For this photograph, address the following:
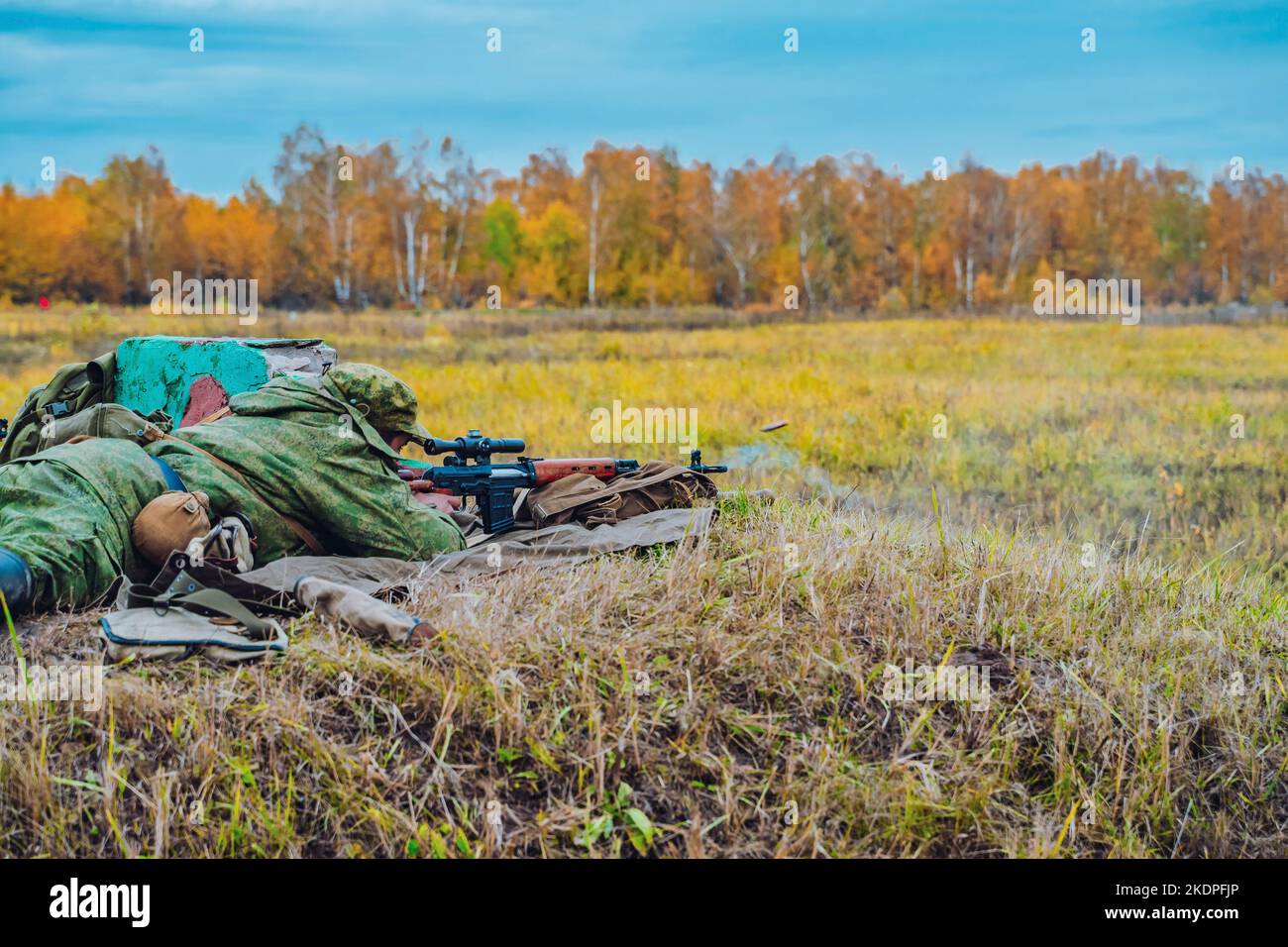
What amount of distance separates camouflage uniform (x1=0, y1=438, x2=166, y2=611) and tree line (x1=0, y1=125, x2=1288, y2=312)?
1701 inches

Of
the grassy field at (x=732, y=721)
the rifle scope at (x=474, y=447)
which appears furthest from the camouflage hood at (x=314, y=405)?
the grassy field at (x=732, y=721)

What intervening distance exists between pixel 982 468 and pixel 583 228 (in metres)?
46.1

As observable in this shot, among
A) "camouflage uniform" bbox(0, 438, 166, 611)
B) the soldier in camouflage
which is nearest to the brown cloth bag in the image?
the soldier in camouflage

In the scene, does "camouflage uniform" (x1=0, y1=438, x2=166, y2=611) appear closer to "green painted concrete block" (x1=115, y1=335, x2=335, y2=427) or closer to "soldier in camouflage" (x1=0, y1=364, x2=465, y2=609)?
"soldier in camouflage" (x1=0, y1=364, x2=465, y2=609)

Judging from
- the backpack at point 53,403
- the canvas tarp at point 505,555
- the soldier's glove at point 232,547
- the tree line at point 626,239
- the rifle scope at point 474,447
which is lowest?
the canvas tarp at point 505,555

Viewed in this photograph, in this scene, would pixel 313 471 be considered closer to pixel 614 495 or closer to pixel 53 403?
pixel 614 495

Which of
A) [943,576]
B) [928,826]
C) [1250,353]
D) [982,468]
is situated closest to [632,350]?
[1250,353]

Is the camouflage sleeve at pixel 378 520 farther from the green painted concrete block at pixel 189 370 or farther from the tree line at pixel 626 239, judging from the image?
the tree line at pixel 626 239

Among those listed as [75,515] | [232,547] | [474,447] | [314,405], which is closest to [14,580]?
[75,515]

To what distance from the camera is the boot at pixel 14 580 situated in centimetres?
486

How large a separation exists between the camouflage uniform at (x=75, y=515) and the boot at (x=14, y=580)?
0.08 feet

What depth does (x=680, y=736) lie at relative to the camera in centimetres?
457

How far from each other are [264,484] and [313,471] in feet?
0.81
